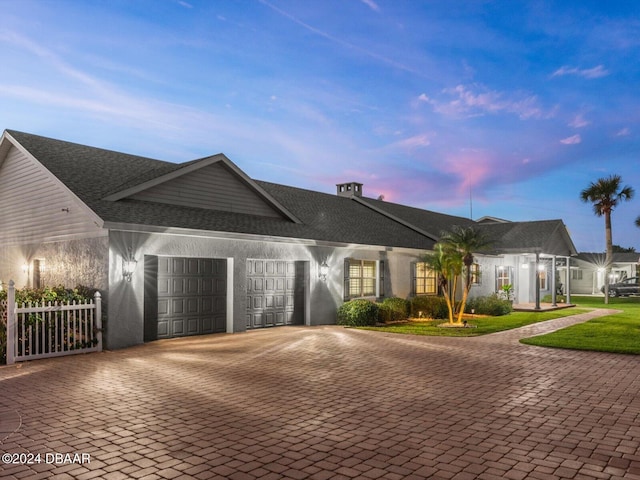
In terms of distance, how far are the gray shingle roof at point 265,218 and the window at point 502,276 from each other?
147 centimetres

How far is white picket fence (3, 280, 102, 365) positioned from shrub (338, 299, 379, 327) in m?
8.73

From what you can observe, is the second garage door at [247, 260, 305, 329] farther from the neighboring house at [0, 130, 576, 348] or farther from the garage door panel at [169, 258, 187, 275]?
the garage door panel at [169, 258, 187, 275]

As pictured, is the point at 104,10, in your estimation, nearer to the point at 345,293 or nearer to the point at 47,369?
the point at 47,369

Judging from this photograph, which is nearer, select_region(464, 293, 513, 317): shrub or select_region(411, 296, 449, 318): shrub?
select_region(411, 296, 449, 318): shrub

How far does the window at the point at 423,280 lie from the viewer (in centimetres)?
2208

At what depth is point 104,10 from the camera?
14617mm

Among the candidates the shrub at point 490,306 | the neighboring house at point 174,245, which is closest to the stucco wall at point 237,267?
the neighboring house at point 174,245

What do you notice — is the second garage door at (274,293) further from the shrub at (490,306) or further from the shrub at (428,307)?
the shrub at (490,306)

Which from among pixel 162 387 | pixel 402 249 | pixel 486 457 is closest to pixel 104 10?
pixel 162 387

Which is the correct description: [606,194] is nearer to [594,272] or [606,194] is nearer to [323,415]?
[594,272]

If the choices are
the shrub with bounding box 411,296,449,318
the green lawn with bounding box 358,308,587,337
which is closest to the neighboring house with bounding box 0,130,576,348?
the shrub with bounding box 411,296,449,318

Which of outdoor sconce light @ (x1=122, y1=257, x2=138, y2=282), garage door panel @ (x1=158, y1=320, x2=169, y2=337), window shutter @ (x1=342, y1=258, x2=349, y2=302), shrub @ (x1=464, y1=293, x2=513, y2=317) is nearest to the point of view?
outdoor sconce light @ (x1=122, y1=257, x2=138, y2=282)

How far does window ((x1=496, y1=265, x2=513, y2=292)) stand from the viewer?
27250mm

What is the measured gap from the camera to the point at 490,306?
2255 centimetres
